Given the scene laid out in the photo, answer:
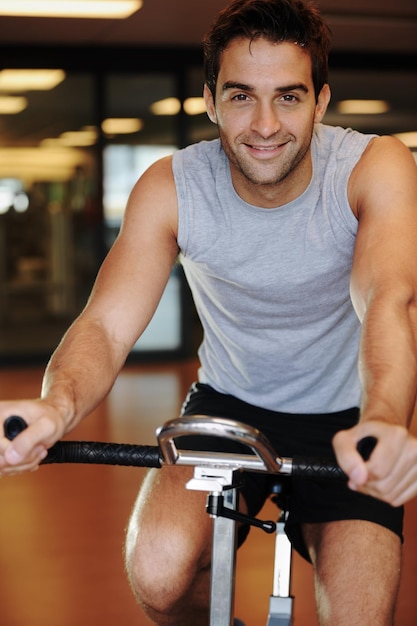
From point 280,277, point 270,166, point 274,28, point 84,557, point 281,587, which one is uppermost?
point 274,28

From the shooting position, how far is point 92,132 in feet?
26.5

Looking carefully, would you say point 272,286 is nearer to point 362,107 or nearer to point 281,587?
point 281,587

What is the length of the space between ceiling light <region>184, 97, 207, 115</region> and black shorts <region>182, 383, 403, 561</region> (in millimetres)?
6153

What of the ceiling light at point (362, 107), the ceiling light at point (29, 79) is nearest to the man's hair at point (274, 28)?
the ceiling light at point (29, 79)

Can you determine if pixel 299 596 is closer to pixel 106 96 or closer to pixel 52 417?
pixel 52 417

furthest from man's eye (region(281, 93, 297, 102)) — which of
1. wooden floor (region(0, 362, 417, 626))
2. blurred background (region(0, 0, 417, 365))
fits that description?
blurred background (region(0, 0, 417, 365))

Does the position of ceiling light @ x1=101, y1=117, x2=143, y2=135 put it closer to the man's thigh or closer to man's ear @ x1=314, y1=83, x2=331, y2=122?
man's ear @ x1=314, y1=83, x2=331, y2=122

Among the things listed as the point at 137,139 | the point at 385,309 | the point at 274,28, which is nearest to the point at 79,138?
the point at 137,139

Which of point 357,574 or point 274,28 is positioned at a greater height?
point 274,28

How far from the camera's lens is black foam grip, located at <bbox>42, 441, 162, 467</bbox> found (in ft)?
4.64

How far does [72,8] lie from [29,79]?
1400 mm

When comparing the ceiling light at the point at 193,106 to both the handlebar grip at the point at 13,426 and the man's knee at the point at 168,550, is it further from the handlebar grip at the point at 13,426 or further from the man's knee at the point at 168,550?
the handlebar grip at the point at 13,426

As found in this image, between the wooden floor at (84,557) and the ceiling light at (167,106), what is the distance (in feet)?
11.8

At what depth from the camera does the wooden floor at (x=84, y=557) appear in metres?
3.09
